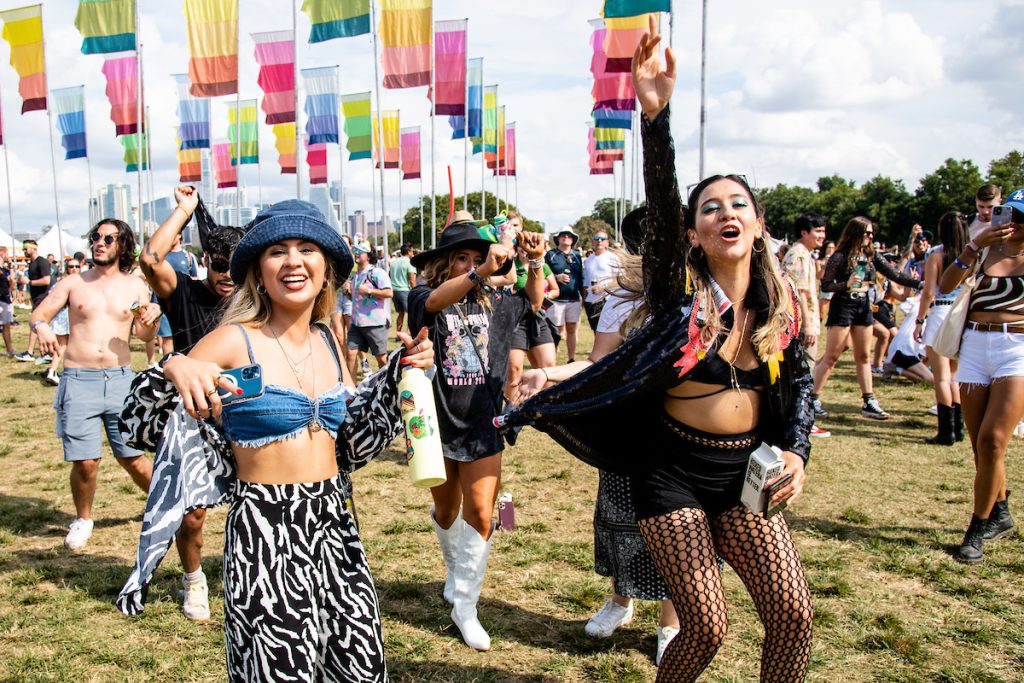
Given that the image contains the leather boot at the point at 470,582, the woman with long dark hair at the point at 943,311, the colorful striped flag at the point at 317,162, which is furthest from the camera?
the colorful striped flag at the point at 317,162

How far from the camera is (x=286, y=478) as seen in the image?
101 inches

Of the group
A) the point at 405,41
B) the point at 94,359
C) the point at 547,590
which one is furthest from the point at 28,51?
the point at 547,590

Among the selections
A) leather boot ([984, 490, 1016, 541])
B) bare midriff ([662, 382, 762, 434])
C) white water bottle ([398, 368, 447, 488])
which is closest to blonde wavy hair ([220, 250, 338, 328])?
white water bottle ([398, 368, 447, 488])

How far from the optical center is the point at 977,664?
3.80 metres

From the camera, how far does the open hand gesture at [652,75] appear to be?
8.55 feet

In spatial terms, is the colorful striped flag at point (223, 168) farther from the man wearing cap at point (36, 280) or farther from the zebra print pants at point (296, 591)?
the zebra print pants at point (296, 591)

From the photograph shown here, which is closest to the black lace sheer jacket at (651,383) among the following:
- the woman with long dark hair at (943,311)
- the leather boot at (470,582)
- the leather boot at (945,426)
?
the leather boot at (470,582)

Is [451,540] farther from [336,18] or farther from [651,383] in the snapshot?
[336,18]

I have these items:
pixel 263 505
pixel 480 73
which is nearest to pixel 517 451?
pixel 263 505

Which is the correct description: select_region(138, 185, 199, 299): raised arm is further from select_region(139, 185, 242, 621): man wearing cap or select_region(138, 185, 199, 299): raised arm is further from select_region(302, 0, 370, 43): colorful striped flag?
select_region(302, 0, 370, 43): colorful striped flag

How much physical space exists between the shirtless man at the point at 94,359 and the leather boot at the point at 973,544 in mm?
5602

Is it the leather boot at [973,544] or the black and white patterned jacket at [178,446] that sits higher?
the black and white patterned jacket at [178,446]

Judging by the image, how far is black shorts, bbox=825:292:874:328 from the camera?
8.71 metres

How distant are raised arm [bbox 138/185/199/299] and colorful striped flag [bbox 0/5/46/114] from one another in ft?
69.8
